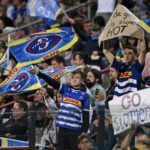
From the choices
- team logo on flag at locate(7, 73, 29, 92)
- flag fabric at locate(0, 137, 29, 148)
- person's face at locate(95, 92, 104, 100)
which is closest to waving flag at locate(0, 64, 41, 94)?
team logo on flag at locate(7, 73, 29, 92)

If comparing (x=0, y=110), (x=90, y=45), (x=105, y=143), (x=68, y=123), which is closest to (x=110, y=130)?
(x=105, y=143)

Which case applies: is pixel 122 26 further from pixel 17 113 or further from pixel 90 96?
pixel 17 113

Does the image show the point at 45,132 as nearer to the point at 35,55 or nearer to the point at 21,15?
the point at 35,55

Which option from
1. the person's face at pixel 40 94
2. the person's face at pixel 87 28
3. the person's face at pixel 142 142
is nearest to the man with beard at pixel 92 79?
the person's face at pixel 40 94

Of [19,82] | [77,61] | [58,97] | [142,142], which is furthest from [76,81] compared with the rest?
[77,61]

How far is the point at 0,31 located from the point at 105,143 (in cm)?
990

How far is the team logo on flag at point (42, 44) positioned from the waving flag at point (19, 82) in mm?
424

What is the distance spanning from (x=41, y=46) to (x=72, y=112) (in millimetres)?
2546

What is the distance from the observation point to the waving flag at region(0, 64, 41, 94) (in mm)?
13492

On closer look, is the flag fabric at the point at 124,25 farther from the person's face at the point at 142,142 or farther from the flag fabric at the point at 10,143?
the person's face at the point at 142,142

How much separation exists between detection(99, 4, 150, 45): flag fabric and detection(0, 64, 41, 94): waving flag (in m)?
1.25

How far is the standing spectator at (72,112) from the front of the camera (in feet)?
37.4

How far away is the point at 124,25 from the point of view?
13.3 metres

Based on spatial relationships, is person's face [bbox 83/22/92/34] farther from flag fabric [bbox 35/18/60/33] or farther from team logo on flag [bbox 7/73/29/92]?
team logo on flag [bbox 7/73/29/92]
